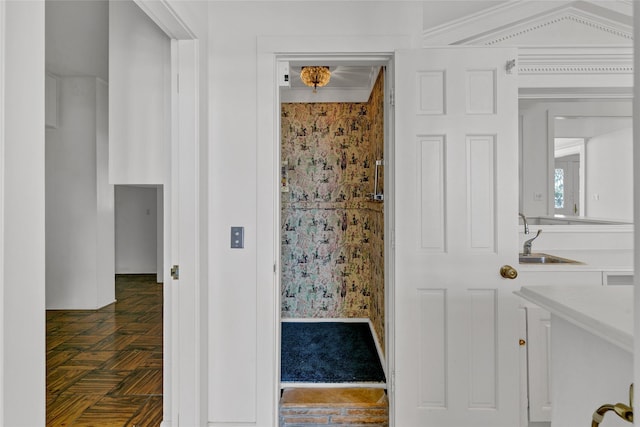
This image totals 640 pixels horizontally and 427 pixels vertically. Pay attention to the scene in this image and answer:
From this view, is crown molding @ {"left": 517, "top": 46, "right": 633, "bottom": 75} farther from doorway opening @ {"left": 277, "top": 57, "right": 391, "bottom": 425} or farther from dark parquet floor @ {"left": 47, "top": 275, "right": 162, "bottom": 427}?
dark parquet floor @ {"left": 47, "top": 275, "right": 162, "bottom": 427}

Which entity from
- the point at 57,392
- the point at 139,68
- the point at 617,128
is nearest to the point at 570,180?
the point at 617,128

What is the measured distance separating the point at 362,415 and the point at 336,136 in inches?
102

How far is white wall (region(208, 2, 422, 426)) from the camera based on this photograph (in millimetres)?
1966

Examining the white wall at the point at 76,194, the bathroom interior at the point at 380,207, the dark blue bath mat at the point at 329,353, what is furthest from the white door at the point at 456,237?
the white wall at the point at 76,194

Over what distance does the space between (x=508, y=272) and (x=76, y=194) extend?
4.52m

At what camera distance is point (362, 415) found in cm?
215

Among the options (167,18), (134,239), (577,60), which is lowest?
(134,239)

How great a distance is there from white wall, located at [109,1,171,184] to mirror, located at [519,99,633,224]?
231 centimetres

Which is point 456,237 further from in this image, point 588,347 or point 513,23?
point 513,23

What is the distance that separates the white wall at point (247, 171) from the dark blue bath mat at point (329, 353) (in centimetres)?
55

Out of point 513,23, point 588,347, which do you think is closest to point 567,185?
point 513,23

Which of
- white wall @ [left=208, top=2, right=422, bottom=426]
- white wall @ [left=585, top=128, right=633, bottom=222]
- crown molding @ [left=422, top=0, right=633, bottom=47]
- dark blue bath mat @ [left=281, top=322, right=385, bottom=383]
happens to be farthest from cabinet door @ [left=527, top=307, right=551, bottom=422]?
crown molding @ [left=422, top=0, right=633, bottom=47]

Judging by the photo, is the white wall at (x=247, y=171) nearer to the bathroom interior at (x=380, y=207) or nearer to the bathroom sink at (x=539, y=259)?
the bathroom interior at (x=380, y=207)

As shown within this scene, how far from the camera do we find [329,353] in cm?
293
